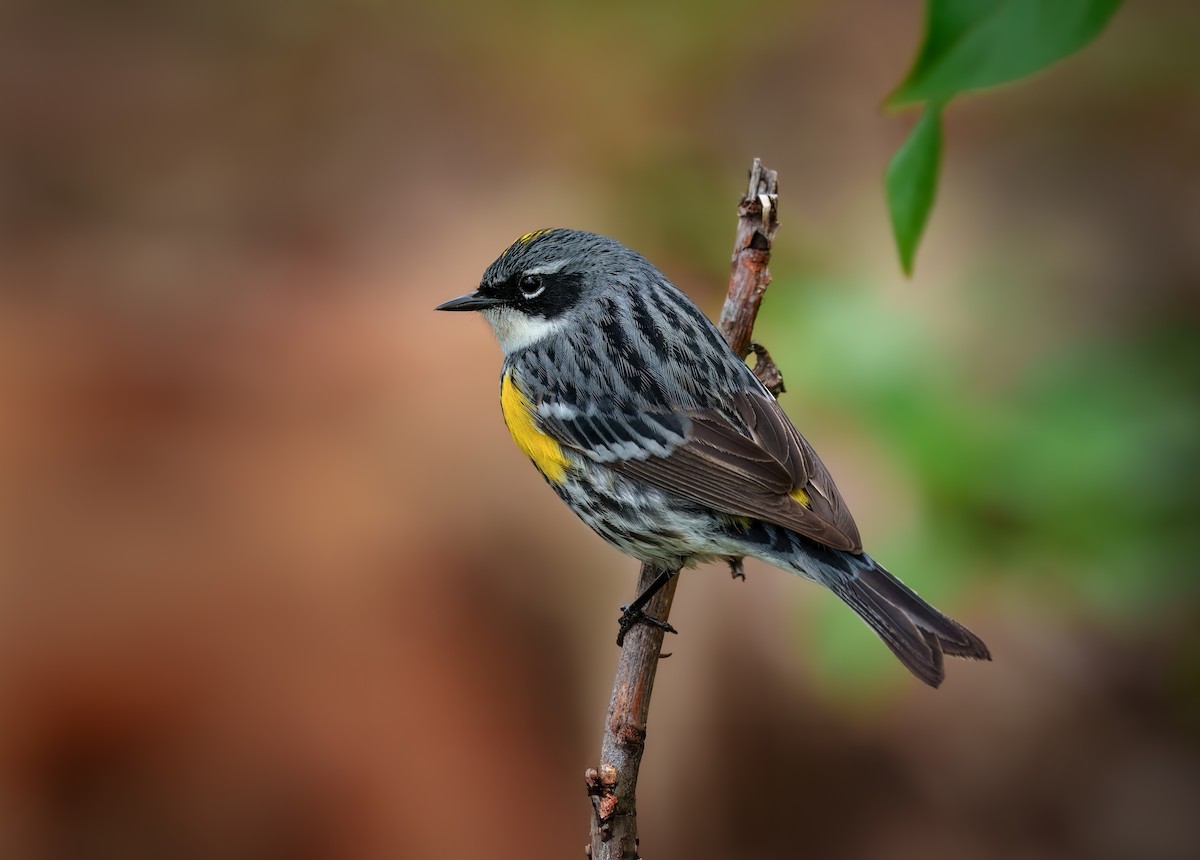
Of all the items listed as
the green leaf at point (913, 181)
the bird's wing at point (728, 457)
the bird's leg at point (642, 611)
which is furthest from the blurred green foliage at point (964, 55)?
the bird's leg at point (642, 611)

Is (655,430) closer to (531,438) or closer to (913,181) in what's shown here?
(531,438)

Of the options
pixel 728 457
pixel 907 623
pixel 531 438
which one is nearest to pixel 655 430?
pixel 728 457

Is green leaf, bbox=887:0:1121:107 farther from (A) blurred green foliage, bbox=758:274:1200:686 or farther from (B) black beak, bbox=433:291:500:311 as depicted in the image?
(A) blurred green foliage, bbox=758:274:1200:686

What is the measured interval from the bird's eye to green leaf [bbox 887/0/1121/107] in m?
1.58

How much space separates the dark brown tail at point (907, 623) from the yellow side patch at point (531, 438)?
2.01 feet

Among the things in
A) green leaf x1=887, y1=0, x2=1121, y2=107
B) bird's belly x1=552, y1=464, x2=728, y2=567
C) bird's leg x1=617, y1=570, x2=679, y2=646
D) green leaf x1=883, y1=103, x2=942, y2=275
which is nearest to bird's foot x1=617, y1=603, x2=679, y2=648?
bird's leg x1=617, y1=570, x2=679, y2=646

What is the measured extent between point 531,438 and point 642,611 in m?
0.47

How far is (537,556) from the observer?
12.9ft

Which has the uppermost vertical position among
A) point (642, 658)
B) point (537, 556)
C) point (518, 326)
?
point (518, 326)

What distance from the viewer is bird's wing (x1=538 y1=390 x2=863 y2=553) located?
229 centimetres

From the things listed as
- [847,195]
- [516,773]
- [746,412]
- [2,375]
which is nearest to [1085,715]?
[516,773]

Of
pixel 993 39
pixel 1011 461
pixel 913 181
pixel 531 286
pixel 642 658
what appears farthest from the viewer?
pixel 1011 461

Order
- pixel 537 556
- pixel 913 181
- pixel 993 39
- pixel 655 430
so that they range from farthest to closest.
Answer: pixel 537 556 → pixel 655 430 → pixel 913 181 → pixel 993 39

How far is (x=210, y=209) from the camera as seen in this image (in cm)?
535
